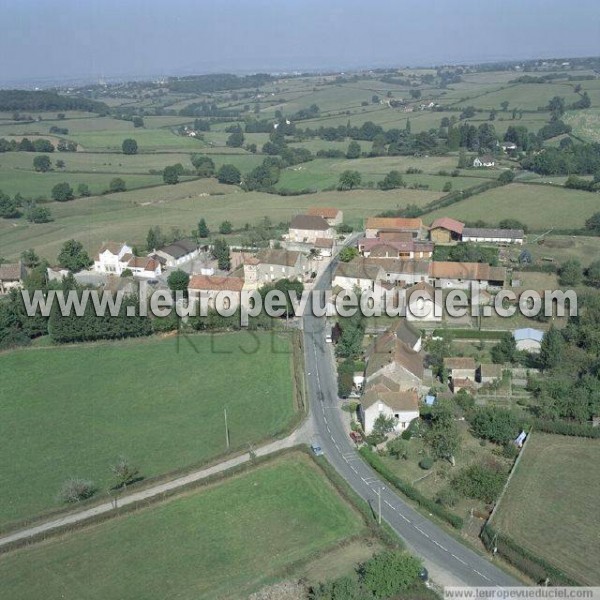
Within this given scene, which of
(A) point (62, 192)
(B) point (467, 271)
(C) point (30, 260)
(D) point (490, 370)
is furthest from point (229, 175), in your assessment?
(D) point (490, 370)

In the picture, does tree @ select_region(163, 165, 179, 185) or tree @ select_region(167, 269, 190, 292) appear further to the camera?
tree @ select_region(163, 165, 179, 185)

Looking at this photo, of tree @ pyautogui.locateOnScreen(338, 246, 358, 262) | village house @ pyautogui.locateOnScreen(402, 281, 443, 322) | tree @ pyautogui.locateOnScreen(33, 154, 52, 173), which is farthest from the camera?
tree @ pyautogui.locateOnScreen(33, 154, 52, 173)

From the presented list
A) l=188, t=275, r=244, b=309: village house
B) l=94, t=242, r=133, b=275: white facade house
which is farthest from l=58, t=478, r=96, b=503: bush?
l=94, t=242, r=133, b=275: white facade house

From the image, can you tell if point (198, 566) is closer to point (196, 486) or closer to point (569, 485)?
point (196, 486)

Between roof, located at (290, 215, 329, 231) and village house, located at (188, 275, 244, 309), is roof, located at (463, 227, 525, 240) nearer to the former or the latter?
roof, located at (290, 215, 329, 231)

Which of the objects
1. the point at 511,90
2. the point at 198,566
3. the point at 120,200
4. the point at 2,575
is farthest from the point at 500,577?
the point at 511,90
